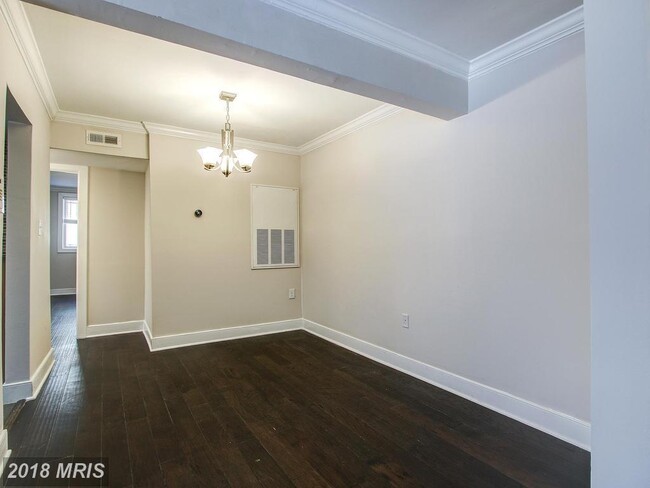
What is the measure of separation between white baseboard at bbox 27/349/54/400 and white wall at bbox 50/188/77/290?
5.68m

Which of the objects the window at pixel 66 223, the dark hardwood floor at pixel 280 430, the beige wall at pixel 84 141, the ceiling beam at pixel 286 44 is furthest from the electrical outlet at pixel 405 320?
the window at pixel 66 223

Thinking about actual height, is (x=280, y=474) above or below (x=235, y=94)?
below

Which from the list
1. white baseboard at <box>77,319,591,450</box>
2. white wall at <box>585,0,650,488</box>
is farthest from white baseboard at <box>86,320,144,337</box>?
white wall at <box>585,0,650,488</box>

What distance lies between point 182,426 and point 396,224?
2317 mm

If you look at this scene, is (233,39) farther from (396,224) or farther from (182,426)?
(182,426)

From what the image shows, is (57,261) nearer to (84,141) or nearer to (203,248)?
(84,141)

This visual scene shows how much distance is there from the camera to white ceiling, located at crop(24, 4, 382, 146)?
7.11 feet

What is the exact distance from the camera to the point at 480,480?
1682mm

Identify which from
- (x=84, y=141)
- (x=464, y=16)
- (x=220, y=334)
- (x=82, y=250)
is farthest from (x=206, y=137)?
(x=464, y=16)

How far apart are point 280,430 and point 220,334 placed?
220 cm

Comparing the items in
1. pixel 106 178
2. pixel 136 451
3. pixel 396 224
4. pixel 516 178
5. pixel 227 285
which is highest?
pixel 106 178

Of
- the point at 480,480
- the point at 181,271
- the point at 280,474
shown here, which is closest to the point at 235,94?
the point at 181,271

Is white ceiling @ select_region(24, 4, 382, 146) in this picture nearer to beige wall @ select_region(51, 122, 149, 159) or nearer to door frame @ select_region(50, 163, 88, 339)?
beige wall @ select_region(51, 122, 149, 159)

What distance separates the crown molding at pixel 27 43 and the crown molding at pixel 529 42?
9.28ft
